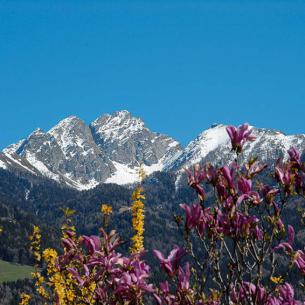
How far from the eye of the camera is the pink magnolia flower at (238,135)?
5.69 m

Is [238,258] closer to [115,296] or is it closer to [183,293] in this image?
[183,293]

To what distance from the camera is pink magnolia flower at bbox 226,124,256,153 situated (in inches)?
224

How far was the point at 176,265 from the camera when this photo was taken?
17.6 ft

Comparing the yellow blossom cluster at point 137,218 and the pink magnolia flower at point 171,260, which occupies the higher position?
the yellow blossom cluster at point 137,218

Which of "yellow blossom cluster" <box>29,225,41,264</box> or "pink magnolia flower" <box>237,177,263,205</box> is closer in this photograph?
"pink magnolia flower" <box>237,177,263,205</box>

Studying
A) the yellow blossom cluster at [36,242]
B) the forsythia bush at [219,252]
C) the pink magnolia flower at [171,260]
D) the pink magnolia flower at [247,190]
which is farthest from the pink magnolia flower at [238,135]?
the yellow blossom cluster at [36,242]

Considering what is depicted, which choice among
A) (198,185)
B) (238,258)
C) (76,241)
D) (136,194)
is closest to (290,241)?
(238,258)

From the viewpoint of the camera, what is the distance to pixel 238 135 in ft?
18.8

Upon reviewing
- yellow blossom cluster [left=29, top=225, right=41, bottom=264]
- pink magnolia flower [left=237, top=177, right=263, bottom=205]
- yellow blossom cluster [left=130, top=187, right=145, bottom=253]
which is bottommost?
Answer: pink magnolia flower [left=237, top=177, right=263, bottom=205]

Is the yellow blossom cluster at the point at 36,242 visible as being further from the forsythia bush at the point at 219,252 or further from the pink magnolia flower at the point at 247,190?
the pink magnolia flower at the point at 247,190

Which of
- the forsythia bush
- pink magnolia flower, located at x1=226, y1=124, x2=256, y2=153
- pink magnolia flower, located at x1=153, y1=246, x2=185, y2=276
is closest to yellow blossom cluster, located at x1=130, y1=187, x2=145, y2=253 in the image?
the forsythia bush

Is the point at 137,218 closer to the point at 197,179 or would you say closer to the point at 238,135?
the point at 197,179

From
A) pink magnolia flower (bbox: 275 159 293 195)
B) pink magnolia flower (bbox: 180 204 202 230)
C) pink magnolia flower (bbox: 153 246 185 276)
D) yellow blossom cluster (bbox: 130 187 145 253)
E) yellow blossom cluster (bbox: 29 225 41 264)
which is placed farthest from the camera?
yellow blossom cluster (bbox: 29 225 41 264)

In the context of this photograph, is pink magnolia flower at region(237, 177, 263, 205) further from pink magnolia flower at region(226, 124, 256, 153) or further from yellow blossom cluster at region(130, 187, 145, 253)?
yellow blossom cluster at region(130, 187, 145, 253)
